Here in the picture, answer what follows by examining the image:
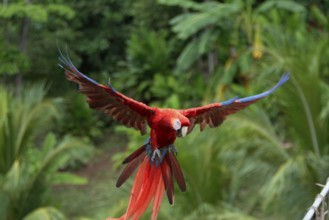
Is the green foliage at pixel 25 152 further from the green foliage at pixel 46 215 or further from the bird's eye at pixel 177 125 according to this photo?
the bird's eye at pixel 177 125

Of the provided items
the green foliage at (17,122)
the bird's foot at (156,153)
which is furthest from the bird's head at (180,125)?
the green foliage at (17,122)

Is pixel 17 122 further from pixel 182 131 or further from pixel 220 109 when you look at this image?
pixel 182 131

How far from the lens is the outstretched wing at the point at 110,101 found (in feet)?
5.14

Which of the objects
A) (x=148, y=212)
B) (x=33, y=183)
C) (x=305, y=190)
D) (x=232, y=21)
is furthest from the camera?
(x=232, y=21)

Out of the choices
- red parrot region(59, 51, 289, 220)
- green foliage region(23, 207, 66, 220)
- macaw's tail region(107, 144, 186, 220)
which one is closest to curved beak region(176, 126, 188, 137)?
red parrot region(59, 51, 289, 220)

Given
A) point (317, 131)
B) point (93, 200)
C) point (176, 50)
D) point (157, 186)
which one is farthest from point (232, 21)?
point (157, 186)

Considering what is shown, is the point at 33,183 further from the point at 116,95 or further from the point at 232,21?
the point at 232,21

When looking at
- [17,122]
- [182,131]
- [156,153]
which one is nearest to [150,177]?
[156,153]

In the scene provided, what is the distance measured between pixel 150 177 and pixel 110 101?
0.27 m

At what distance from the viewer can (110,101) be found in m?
1.64

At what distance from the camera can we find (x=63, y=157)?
479 cm

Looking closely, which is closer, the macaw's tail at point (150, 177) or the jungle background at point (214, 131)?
the macaw's tail at point (150, 177)

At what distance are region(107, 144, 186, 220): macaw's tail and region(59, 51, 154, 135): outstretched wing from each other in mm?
98

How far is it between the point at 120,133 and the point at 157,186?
331 inches
